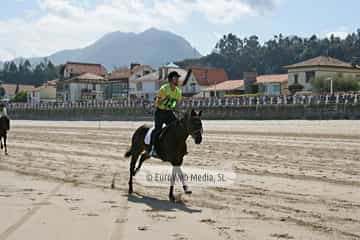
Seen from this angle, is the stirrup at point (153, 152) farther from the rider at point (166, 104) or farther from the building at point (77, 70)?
the building at point (77, 70)

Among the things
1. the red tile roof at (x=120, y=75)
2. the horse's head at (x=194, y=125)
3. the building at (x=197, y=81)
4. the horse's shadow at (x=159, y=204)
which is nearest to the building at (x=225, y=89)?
the building at (x=197, y=81)

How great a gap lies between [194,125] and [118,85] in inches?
3780

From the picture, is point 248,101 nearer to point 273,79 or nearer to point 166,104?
point 273,79

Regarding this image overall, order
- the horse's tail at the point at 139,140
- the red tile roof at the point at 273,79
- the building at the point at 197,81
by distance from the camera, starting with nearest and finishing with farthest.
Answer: the horse's tail at the point at 139,140
the red tile roof at the point at 273,79
the building at the point at 197,81

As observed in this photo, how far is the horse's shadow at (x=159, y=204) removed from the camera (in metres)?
9.25

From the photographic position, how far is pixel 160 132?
10852 mm

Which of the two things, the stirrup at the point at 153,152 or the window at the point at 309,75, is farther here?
the window at the point at 309,75

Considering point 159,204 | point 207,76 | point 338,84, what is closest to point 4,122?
point 159,204

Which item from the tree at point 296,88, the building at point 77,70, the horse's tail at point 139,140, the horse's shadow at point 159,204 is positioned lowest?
the horse's shadow at point 159,204

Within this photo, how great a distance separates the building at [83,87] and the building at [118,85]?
118cm

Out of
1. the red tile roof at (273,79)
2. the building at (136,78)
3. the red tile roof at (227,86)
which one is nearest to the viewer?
the red tile roof at (273,79)

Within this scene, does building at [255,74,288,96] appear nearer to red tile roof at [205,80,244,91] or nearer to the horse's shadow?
red tile roof at [205,80,244,91]

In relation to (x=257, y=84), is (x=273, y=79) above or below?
above

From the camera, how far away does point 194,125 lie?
10.0 metres
